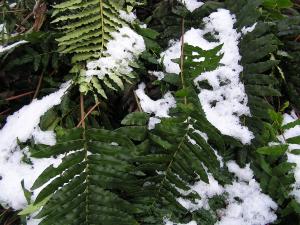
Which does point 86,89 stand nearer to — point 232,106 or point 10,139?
point 10,139

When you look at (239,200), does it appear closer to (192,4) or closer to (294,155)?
(294,155)

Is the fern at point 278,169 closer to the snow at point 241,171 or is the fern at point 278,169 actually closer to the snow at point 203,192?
the snow at point 241,171

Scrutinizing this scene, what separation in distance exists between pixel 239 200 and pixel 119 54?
2.06 feet

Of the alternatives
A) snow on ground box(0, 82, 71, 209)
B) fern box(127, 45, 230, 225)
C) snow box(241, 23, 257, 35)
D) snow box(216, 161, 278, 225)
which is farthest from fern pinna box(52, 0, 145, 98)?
snow box(216, 161, 278, 225)

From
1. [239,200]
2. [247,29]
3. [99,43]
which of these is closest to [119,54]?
[99,43]

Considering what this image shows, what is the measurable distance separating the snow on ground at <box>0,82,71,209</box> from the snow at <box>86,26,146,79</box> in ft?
→ 0.46

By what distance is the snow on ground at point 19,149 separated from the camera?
132 cm

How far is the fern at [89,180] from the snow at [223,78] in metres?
0.35

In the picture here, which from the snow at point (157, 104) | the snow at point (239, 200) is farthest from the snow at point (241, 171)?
the snow at point (157, 104)

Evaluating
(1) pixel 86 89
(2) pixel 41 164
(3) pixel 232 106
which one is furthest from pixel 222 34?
(2) pixel 41 164

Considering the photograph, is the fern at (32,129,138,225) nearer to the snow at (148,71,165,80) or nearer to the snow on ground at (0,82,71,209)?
the snow on ground at (0,82,71,209)

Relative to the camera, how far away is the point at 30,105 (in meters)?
1.49

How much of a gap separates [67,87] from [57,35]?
0.20 m

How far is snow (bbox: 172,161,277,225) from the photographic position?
1.29 m
